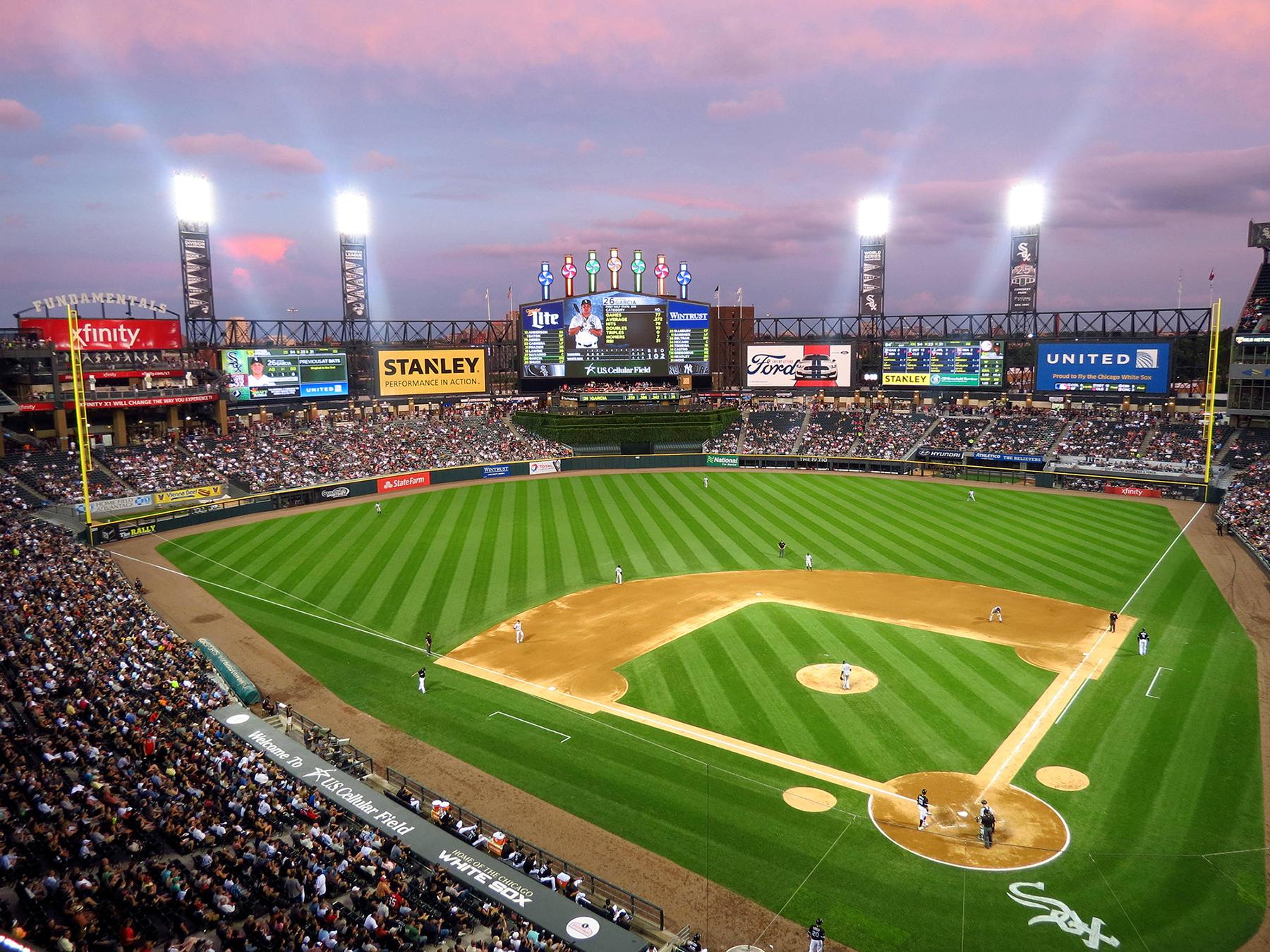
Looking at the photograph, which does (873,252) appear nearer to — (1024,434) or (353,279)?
(1024,434)

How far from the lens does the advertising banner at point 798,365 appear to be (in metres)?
78.1

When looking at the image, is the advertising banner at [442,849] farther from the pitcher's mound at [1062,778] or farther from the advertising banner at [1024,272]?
the advertising banner at [1024,272]

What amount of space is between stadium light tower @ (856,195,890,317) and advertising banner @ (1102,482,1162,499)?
28.2 metres

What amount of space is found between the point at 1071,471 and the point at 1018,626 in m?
34.6

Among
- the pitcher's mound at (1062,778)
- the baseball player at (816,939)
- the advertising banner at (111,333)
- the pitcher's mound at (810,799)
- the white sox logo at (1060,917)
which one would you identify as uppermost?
the advertising banner at (111,333)

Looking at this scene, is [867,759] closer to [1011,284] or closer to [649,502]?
[649,502]

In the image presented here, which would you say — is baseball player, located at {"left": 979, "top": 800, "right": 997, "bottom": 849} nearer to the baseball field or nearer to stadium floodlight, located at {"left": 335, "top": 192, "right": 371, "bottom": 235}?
the baseball field

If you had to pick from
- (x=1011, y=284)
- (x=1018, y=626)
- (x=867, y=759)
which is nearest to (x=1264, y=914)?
(x=867, y=759)

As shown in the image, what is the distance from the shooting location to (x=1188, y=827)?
58.5 feet

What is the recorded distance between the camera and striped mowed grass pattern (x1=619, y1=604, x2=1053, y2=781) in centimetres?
2155

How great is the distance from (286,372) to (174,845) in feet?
190

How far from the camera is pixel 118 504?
46.2 m

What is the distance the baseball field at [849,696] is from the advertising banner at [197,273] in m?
27.3

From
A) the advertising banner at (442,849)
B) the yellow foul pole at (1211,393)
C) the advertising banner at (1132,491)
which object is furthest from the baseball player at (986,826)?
the advertising banner at (1132,491)
